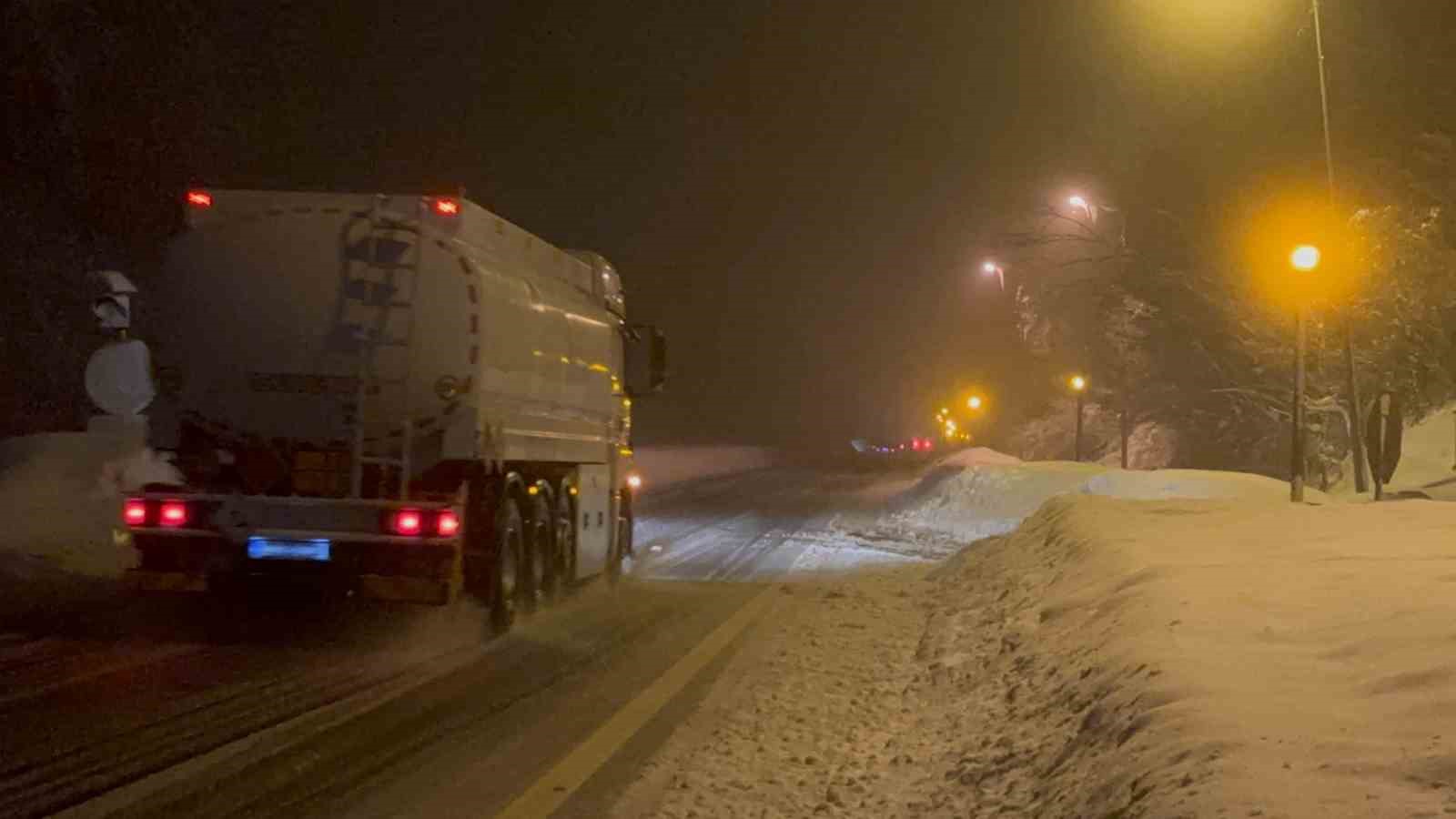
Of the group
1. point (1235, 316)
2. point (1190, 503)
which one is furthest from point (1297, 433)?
point (1235, 316)

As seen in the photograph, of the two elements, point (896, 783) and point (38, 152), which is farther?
point (38, 152)

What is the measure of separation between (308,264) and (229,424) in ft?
5.00

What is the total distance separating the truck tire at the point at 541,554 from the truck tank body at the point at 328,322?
1935 mm

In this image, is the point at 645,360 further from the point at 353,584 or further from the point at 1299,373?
the point at 353,584

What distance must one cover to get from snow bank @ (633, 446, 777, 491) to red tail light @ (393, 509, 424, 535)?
38.0 metres

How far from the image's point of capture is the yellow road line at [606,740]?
7406 millimetres

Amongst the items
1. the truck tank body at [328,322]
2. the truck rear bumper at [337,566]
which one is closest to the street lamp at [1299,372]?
the truck tank body at [328,322]

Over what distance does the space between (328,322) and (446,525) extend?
2.14 meters

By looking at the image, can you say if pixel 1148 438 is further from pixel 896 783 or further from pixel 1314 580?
pixel 896 783

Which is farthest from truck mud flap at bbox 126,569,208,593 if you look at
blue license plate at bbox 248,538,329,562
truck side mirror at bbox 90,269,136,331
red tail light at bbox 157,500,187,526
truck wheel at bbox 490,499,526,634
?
truck side mirror at bbox 90,269,136,331

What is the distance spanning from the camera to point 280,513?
39.5ft

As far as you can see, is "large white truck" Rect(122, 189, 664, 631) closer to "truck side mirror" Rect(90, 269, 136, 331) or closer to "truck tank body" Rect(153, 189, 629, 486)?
"truck tank body" Rect(153, 189, 629, 486)

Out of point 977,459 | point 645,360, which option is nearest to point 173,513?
point 645,360

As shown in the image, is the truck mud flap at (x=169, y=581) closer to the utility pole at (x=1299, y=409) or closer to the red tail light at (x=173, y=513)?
the red tail light at (x=173, y=513)
